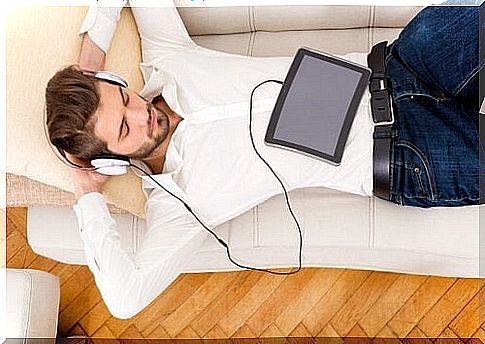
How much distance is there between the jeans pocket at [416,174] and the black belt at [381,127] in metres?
0.03

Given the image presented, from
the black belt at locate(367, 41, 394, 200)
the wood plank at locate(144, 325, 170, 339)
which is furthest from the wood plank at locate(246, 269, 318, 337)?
the black belt at locate(367, 41, 394, 200)

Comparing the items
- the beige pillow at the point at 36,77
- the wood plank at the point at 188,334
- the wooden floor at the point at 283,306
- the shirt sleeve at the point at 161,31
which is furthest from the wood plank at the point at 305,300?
the shirt sleeve at the point at 161,31

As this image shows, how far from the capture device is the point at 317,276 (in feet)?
5.60

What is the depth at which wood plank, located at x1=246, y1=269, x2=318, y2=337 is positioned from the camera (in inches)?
67.1

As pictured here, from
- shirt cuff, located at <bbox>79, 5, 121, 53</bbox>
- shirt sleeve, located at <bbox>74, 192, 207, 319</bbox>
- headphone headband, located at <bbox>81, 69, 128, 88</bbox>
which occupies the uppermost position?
shirt cuff, located at <bbox>79, 5, 121, 53</bbox>

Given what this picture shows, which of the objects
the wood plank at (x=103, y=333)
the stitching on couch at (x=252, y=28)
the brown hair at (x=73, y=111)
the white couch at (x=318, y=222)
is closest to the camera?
the brown hair at (x=73, y=111)

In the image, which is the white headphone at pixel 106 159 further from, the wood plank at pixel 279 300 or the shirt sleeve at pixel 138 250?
the wood plank at pixel 279 300

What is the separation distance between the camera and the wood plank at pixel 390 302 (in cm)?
167

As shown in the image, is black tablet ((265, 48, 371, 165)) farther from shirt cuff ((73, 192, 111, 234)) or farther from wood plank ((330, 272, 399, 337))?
wood plank ((330, 272, 399, 337))

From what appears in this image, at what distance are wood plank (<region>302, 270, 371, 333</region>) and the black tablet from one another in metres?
0.48

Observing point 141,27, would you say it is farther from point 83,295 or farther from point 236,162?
point 83,295

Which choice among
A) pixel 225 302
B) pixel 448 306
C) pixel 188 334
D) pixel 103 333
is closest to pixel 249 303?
pixel 225 302

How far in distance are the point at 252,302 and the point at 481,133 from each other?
0.73 m

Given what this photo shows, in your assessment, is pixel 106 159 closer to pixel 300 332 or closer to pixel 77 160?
pixel 77 160
